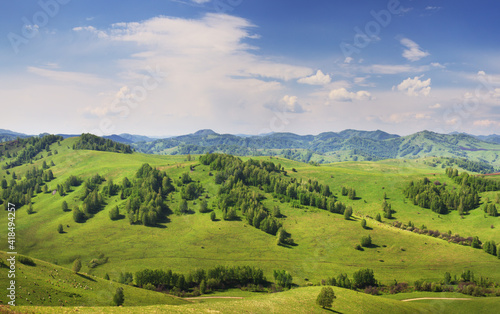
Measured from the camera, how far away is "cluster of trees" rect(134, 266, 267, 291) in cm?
11469

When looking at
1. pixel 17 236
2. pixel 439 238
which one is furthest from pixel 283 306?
pixel 17 236

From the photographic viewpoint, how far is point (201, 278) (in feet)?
390

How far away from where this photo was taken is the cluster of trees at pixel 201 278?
114688 millimetres

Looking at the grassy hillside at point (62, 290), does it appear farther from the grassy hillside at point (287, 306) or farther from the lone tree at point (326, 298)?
the lone tree at point (326, 298)

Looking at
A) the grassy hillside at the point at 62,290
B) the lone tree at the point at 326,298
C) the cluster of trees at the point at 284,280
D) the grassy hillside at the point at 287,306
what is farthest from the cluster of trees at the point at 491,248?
the grassy hillside at the point at 62,290

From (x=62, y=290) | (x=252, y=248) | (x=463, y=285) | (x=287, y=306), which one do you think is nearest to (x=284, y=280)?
(x=252, y=248)

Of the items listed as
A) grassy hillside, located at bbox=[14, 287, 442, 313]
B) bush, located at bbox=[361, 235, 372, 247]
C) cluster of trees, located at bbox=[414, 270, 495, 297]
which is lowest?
cluster of trees, located at bbox=[414, 270, 495, 297]

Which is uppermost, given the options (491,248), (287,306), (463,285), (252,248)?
(287,306)

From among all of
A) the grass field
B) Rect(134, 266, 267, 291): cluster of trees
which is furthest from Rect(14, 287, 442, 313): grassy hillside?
the grass field

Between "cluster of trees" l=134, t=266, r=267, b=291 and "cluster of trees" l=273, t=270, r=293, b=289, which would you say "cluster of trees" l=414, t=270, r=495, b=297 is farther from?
"cluster of trees" l=134, t=266, r=267, b=291

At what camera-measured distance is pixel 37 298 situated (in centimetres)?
5625

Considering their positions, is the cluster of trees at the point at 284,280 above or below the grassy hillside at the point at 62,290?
below

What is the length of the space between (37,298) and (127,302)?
21925 millimetres

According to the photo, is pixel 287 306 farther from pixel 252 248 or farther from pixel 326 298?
pixel 252 248
